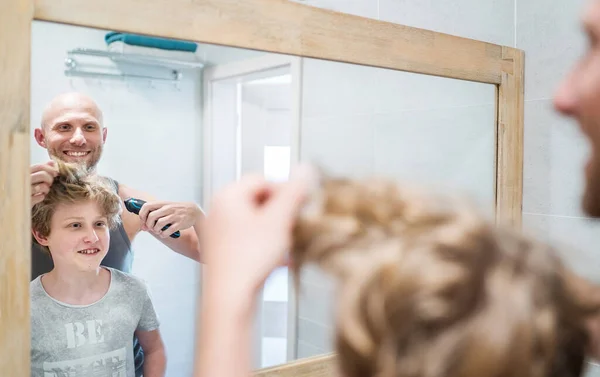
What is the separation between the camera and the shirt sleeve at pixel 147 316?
916 millimetres

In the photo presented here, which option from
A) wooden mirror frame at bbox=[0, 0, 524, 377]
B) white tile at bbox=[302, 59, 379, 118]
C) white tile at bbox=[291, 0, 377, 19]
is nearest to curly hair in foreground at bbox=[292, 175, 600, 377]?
wooden mirror frame at bbox=[0, 0, 524, 377]

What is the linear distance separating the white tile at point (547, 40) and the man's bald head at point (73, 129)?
3.30ft

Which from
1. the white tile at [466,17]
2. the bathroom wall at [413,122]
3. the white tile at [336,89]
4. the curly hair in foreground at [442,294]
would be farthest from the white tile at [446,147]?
the curly hair in foreground at [442,294]

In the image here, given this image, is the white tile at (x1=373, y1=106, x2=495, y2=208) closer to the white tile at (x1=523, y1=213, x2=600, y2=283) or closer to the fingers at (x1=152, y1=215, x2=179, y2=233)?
the white tile at (x1=523, y1=213, x2=600, y2=283)

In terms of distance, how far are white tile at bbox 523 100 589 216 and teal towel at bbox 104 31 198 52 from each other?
0.86 metres

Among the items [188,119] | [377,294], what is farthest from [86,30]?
[377,294]

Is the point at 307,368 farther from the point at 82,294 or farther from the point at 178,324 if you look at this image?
the point at 82,294

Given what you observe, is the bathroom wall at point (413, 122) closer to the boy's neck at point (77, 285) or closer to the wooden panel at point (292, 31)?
the wooden panel at point (292, 31)

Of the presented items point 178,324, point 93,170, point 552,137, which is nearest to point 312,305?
point 178,324

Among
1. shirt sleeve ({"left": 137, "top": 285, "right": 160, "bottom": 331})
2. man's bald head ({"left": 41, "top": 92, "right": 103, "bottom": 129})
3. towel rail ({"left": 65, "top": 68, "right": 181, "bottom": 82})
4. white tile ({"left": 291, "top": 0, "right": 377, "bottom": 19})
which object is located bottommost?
shirt sleeve ({"left": 137, "top": 285, "right": 160, "bottom": 331})

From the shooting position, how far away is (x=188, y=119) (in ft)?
3.19

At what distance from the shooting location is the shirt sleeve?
92 centimetres

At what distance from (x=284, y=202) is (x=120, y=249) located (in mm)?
479

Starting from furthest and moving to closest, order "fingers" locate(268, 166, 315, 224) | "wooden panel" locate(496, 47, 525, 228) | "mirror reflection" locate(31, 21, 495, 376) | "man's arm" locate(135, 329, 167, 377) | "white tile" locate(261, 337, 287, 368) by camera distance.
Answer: "wooden panel" locate(496, 47, 525, 228), "white tile" locate(261, 337, 287, 368), "man's arm" locate(135, 329, 167, 377), "mirror reflection" locate(31, 21, 495, 376), "fingers" locate(268, 166, 315, 224)
